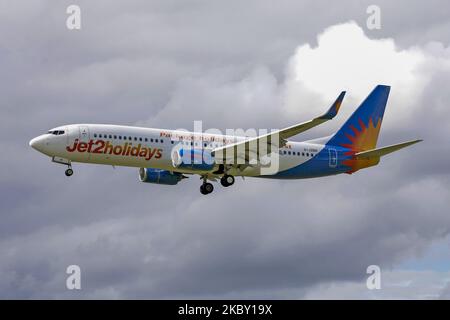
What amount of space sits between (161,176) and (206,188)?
554 centimetres

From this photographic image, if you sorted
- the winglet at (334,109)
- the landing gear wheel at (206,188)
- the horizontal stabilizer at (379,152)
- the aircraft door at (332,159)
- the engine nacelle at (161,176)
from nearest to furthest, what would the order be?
the winglet at (334,109)
the horizontal stabilizer at (379,152)
the landing gear wheel at (206,188)
the engine nacelle at (161,176)
the aircraft door at (332,159)

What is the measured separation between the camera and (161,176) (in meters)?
86.7

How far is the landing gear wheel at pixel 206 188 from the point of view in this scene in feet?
274

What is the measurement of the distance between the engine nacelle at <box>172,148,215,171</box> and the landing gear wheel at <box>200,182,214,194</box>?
3.68 m

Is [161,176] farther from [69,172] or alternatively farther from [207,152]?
[69,172]

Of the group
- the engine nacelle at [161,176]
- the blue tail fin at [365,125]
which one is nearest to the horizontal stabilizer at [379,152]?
the blue tail fin at [365,125]

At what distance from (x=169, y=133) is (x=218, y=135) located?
4.97 meters

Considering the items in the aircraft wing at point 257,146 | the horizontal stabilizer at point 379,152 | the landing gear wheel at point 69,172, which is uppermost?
the horizontal stabilizer at point 379,152

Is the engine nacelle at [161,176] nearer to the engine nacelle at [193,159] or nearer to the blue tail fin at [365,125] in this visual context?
the engine nacelle at [193,159]

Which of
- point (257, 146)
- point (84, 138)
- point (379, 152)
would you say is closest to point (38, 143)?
point (84, 138)

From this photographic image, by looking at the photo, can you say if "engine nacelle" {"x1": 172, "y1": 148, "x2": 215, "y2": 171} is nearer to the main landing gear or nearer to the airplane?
the airplane
